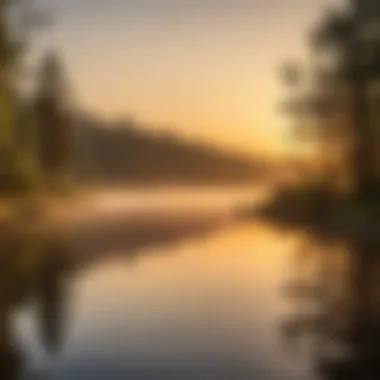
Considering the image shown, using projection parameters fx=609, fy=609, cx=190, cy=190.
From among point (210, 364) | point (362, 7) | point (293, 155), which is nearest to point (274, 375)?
A: point (210, 364)

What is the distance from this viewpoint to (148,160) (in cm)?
134

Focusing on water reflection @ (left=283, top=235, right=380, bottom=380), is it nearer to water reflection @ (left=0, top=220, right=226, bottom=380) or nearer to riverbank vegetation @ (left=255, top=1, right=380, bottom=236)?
riverbank vegetation @ (left=255, top=1, right=380, bottom=236)

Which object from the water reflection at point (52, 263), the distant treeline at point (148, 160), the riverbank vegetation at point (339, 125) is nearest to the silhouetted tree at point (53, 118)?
the distant treeline at point (148, 160)

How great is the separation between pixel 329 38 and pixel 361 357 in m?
0.70

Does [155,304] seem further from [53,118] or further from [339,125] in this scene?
[339,125]

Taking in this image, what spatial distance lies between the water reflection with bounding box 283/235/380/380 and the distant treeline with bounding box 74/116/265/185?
0.24 metres

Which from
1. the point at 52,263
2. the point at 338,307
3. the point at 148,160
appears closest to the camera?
the point at 338,307

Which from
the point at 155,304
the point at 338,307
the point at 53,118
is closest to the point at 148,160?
the point at 53,118

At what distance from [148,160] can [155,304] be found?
0.36 meters

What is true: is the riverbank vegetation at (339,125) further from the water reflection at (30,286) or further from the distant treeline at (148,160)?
the water reflection at (30,286)

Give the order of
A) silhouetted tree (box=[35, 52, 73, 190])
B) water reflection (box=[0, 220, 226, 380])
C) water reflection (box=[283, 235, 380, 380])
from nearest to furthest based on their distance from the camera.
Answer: water reflection (box=[283, 235, 380, 380]) → water reflection (box=[0, 220, 226, 380]) → silhouetted tree (box=[35, 52, 73, 190])

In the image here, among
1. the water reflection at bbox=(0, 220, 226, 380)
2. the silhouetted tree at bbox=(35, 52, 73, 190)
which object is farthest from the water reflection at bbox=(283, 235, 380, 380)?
the silhouetted tree at bbox=(35, 52, 73, 190)

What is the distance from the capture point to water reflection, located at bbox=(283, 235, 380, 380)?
909 mm

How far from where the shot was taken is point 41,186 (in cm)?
134
